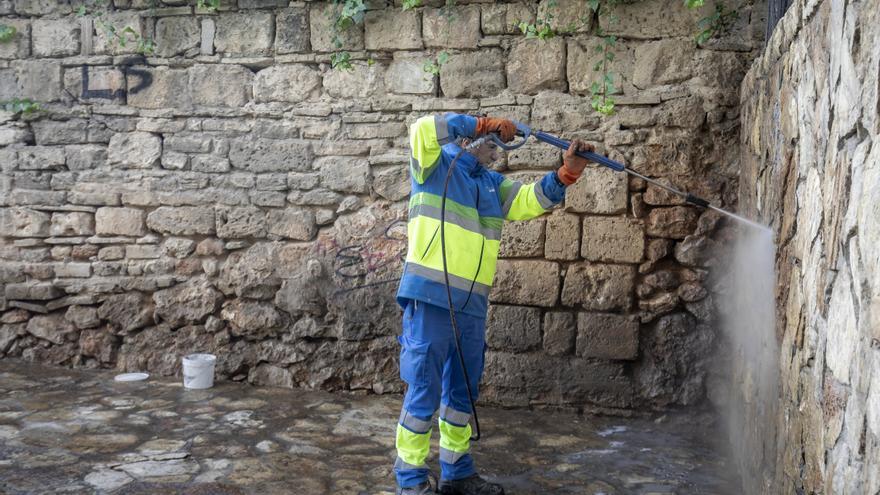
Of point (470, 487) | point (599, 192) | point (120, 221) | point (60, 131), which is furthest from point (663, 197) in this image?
point (60, 131)

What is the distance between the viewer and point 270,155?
5215mm

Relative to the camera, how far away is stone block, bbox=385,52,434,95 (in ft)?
16.3

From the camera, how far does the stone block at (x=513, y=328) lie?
15.7 ft

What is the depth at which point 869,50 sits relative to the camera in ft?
5.65

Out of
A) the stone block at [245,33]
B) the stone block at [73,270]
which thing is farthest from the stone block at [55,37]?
the stone block at [73,270]

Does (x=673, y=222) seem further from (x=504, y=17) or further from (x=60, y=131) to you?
(x=60, y=131)

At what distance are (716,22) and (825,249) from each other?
9.21 ft

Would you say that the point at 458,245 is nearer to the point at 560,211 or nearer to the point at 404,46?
the point at 560,211

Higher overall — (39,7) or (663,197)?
(39,7)

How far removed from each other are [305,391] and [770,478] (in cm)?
308

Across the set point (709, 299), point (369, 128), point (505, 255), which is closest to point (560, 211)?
point (505, 255)

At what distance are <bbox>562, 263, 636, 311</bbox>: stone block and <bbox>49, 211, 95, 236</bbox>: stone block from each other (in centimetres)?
329

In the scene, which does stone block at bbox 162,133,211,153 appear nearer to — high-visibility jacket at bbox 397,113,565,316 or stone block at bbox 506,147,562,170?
stone block at bbox 506,147,562,170

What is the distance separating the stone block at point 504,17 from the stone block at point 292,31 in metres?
1.17
